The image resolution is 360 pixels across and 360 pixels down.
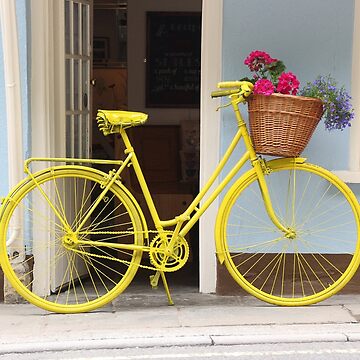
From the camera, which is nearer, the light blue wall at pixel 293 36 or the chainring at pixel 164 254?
the chainring at pixel 164 254

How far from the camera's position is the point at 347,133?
4.82m

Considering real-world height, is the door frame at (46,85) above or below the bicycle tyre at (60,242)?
above

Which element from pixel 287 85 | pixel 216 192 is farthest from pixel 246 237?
pixel 287 85

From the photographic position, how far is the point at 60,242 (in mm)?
4793

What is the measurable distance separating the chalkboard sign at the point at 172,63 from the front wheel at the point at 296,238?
3.72 m

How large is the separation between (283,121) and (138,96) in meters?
4.59

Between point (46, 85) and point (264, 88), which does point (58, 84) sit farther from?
point (264, 88)

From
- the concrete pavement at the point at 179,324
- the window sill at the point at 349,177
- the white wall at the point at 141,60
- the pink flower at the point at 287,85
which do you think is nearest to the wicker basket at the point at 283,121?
the pink flower at the point at 287,85

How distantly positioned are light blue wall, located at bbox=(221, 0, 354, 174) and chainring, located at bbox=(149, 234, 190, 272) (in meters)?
0.92

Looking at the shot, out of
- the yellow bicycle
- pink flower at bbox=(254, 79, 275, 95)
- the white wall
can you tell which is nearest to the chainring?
the yellow bicycle

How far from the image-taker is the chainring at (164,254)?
4.31 m

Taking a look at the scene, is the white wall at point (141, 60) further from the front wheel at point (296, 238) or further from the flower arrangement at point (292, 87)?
the flower arrangement at point (292, 87)

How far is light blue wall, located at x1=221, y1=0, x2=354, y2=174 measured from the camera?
15.4 feet

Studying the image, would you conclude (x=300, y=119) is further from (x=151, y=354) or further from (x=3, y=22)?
(x=3, y=22)
